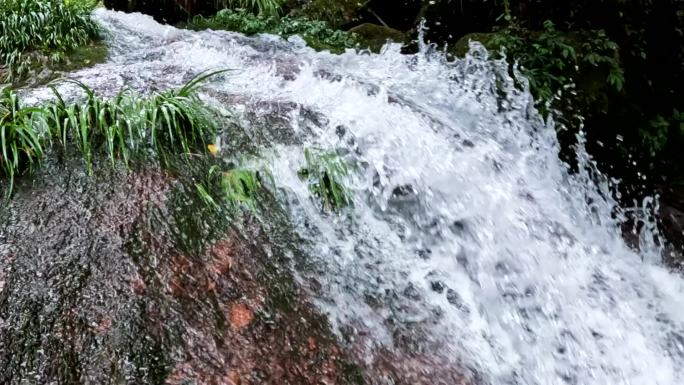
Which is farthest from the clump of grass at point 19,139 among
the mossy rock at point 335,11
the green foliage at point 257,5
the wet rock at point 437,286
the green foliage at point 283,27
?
the mossy rock at point 335,11

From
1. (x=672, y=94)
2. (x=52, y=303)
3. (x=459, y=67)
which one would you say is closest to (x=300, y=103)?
(x=459, y=67)

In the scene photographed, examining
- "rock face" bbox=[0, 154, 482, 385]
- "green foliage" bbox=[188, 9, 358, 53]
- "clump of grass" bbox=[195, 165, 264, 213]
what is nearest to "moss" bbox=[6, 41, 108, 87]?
"green foliage" bbox=[188, 9, 358, 53]

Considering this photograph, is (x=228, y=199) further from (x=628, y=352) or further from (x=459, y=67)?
(x=459, y=67)

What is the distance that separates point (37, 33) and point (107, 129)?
3.15 m

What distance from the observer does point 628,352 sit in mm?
3115

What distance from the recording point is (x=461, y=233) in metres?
3.47

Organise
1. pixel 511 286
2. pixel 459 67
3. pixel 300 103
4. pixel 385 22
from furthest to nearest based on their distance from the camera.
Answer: pixel 385 22, pixel 459 67, pixel 300 103, pixel 511 286

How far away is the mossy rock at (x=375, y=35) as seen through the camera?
6.25m

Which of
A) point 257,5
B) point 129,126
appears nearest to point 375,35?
point 257,5

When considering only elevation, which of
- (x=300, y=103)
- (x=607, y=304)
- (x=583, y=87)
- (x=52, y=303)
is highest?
(x=583, y=87)

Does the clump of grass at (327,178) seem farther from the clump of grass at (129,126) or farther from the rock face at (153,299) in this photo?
the clump of grass at (129,126)

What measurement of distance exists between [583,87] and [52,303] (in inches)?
187

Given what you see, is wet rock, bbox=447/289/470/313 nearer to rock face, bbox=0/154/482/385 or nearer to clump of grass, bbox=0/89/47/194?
rock face, bbox=0/154/482/385

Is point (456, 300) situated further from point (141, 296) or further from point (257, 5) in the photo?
point (257, 5)
